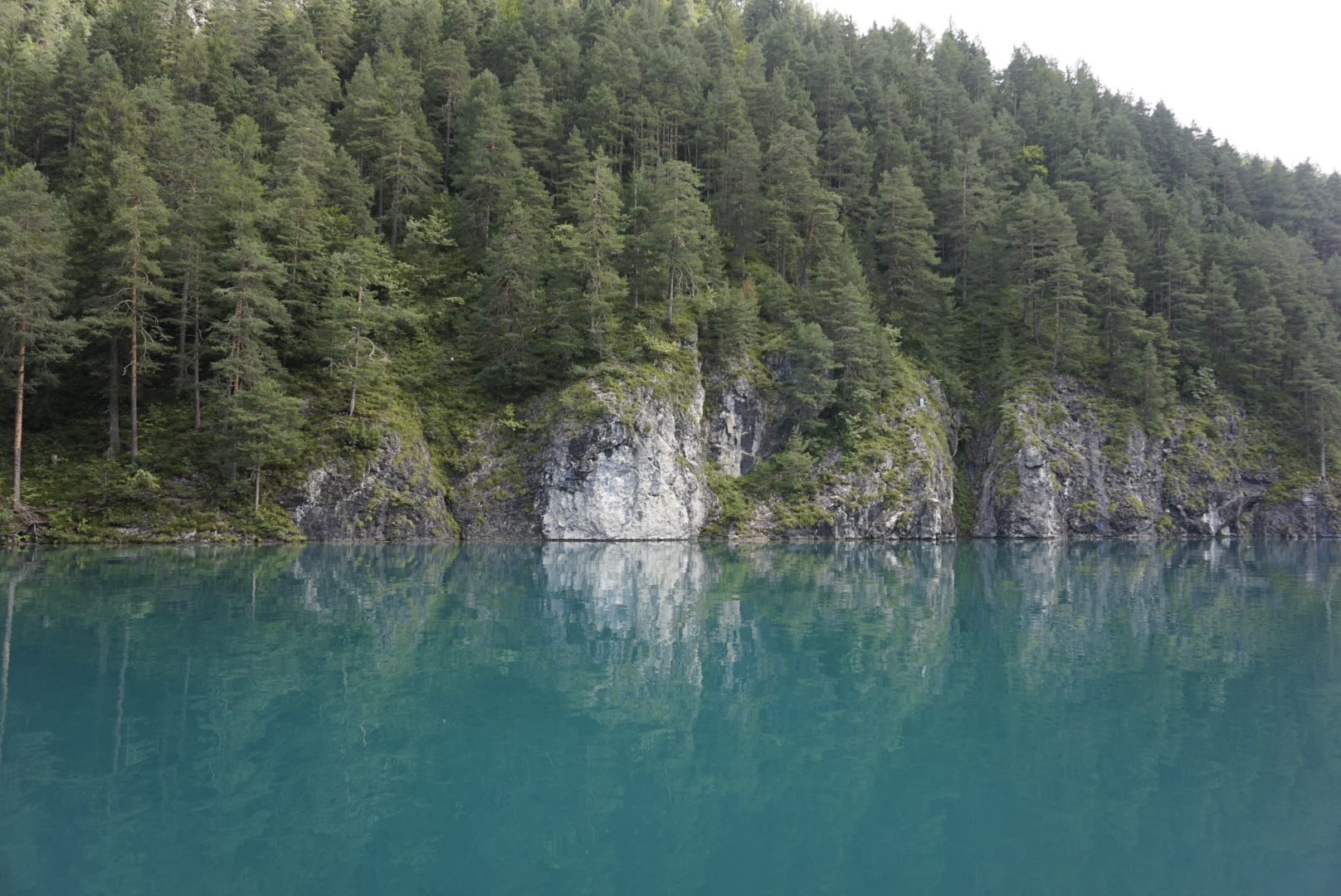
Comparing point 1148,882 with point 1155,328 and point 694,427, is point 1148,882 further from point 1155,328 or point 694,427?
point 1155,328

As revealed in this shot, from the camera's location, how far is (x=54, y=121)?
167ft

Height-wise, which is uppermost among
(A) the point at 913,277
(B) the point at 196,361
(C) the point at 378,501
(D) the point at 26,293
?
(A) the point at 913,277

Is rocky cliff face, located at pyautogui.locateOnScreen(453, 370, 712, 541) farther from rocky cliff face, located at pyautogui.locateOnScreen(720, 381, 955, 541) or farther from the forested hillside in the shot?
rocky cliff face, located at pyautogui.locateOnScreen(720, 381, 955, 541)

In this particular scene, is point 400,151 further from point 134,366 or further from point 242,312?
point 134,366

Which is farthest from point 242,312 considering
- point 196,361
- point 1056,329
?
point 1056,329

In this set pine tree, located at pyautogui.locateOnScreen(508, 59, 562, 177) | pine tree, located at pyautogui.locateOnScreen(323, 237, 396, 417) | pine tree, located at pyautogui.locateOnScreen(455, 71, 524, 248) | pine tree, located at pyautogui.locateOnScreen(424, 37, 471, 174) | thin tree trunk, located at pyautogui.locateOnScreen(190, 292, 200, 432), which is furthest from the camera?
pine tree, located at pyautogui.locateOnScreen(424, 37, 471, 174)

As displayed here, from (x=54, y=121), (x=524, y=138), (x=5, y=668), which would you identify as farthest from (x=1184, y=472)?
(x=54, y=121)

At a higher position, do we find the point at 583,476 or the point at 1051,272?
the point at 1051,272

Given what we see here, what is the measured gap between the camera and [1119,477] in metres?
53.8

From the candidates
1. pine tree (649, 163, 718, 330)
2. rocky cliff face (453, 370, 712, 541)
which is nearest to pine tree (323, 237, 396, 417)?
rocky cliff face (453, 370, 712, 541)

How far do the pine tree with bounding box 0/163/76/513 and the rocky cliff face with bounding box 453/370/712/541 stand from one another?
18.9m

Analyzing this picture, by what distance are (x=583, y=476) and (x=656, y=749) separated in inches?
1296

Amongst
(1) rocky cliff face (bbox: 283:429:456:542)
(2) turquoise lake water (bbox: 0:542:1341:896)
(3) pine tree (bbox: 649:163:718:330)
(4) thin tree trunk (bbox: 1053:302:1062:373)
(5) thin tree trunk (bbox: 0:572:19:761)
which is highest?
(3) pine tree (bbox: 649:163:718:330)

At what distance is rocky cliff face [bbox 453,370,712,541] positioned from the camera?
40.9 meters
